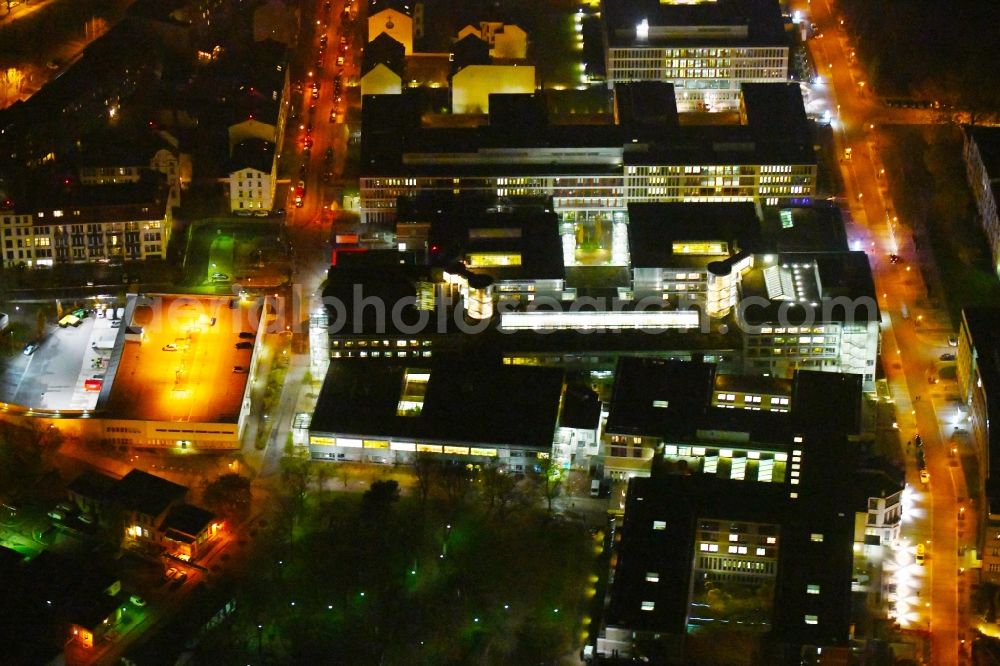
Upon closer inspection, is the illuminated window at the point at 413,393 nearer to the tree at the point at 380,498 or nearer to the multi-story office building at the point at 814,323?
the tree at the point at 380,498

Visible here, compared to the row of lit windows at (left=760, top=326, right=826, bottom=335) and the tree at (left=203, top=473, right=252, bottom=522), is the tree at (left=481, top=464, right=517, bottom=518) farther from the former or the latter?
the row of lit windows at (left=760, top=326, right=826, bottom=335)

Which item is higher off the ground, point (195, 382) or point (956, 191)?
point (956, 191)

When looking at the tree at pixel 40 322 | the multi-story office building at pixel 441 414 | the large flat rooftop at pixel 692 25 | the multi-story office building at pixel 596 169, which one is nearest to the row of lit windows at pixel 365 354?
the multi-story office building at pixel 441 414

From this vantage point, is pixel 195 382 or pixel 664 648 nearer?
pixel 664 648

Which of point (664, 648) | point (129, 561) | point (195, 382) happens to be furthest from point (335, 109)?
point (664, 648)

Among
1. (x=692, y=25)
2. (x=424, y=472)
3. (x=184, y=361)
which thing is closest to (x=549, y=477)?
(x=424, y=472)

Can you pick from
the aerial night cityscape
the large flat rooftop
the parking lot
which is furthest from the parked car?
the large flat rooftop

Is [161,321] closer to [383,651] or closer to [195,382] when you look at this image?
[195,382]

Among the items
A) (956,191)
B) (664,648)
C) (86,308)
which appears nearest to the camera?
(664,648)

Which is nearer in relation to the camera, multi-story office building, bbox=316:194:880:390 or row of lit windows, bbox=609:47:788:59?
multi-story office building, bbox=316:194:880:390
